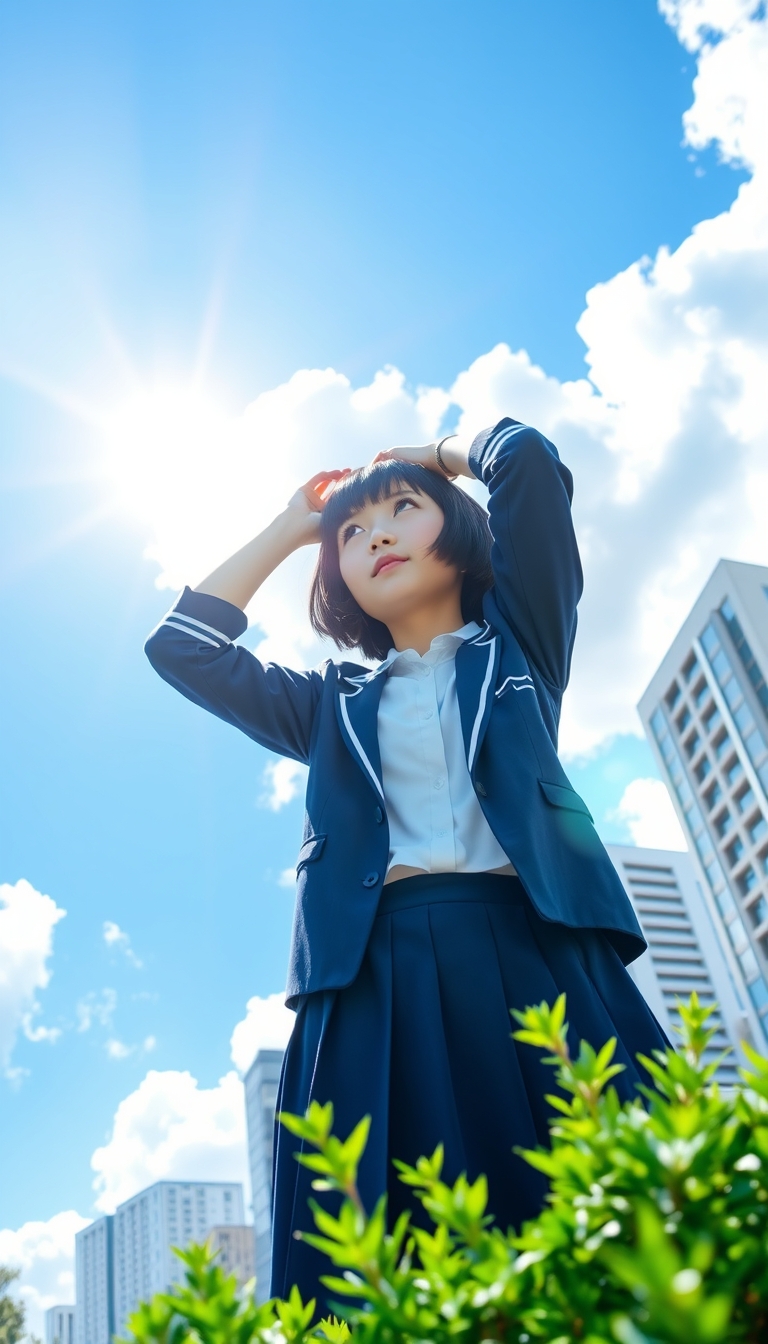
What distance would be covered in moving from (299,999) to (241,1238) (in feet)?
325

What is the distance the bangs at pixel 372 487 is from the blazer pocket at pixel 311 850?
99cm

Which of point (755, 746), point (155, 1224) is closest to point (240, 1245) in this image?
point (155, 1224)

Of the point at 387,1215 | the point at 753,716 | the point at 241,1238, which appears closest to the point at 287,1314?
the point at 387,1215

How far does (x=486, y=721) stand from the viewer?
6.57 ft

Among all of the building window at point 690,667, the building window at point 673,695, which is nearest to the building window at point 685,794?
the building window at point 673,695

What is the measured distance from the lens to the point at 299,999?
5.95 ft

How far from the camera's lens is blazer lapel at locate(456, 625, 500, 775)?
1978 mm

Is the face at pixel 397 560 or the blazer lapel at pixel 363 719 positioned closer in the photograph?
the blazer lapel at pixel 363 719

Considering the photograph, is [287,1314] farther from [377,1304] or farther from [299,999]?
[299,999]

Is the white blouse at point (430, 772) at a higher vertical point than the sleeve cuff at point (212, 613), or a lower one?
lower

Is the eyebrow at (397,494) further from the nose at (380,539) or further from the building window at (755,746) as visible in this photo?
the building window at (755,746)

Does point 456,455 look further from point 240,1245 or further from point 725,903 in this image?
point 240,1245

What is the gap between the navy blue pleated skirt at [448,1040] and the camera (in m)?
1.55

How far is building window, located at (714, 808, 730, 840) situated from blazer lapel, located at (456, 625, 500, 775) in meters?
41.9
